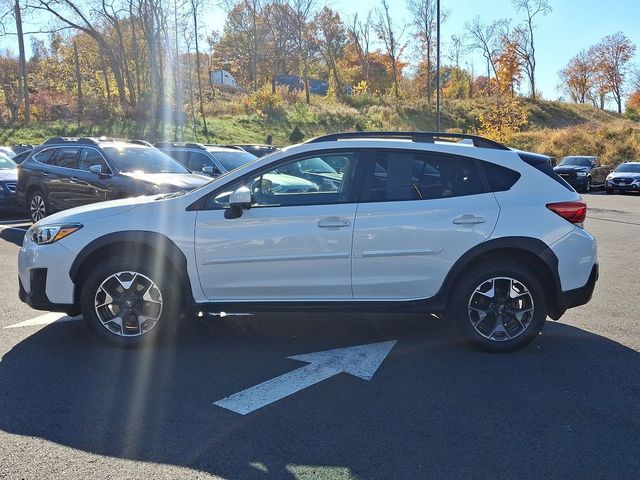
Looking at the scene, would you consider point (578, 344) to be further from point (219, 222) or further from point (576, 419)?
point (219, 222)

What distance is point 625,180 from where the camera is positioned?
2572cm

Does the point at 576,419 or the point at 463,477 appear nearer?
the point at 463,477

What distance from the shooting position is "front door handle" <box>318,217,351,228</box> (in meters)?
4.80

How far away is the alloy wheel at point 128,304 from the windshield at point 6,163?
10750 mm

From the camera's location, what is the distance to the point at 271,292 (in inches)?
194

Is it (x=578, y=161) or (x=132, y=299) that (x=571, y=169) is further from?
(x=132, y=299)

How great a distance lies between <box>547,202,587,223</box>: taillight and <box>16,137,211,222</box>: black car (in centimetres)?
603

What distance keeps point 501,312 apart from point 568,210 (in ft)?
3.20

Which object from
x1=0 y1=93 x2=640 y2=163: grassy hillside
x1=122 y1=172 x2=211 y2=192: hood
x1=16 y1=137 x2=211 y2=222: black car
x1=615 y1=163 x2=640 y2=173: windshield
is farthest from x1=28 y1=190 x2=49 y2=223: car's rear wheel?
x1=0 y1=93 x2=640 y2=163: grassy hillside

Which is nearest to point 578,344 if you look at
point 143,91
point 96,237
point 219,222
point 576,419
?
point 576,419

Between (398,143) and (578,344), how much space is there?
232 centimetres

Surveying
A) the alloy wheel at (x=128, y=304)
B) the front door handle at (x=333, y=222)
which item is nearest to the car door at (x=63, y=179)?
the alloy wheel at (x=128, y=304)

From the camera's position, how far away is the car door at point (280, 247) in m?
4.83

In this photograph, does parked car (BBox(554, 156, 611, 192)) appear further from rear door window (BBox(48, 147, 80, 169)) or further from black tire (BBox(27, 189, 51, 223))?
black tire (BBox(27, 189, 51, 223))
